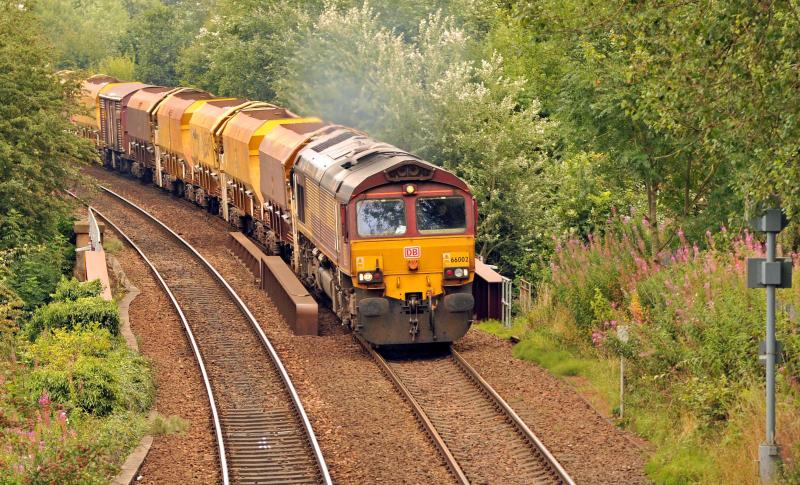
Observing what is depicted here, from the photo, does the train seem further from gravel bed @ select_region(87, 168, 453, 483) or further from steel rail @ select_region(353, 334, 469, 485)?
gravel bed @ select_region(87, 168, 453, 483)

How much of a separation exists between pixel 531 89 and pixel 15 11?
14665mm

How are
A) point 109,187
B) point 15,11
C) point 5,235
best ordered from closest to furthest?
point 5,235, point 15,11, point 109,187

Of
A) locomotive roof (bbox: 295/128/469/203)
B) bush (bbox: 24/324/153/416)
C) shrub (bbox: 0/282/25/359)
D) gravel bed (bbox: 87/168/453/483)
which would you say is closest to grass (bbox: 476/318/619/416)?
gravel bed (bbox: 87/168/453/483)

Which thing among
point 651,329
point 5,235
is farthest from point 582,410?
point 5,235

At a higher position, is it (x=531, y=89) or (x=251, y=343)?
(x=531, y=89)

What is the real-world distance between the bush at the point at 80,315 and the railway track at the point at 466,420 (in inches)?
175

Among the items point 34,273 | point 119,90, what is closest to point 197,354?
point 34,273

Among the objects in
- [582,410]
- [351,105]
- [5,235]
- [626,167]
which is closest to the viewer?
[582,410]

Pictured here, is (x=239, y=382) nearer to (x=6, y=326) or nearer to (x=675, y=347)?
(x=6, y=326)

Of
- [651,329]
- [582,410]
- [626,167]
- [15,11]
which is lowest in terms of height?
[582,410]

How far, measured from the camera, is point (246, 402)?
18219 mm

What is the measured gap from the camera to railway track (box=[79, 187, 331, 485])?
1524 cm

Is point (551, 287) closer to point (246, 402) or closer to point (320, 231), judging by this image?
point (320, 231)

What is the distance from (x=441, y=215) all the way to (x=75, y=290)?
743 centimetres
